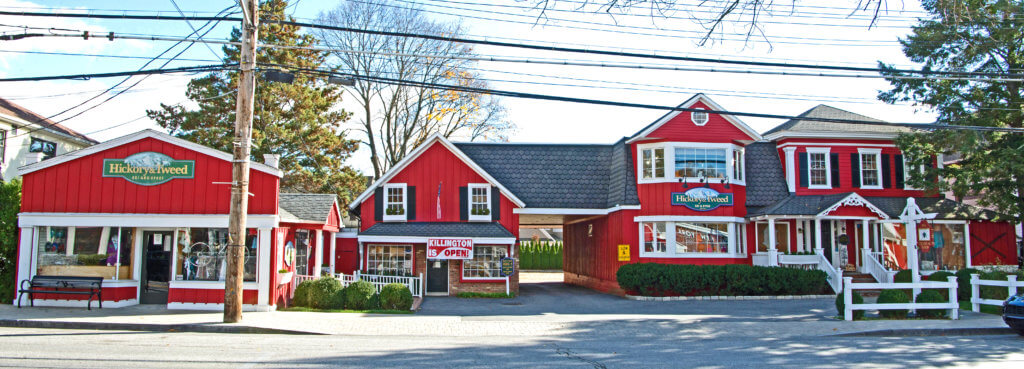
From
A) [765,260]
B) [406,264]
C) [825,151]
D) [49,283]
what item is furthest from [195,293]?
[825,151]

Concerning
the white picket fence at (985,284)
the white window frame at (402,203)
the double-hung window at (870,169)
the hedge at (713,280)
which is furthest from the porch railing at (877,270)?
the white window frame at (402,203)

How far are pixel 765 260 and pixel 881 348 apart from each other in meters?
13.3

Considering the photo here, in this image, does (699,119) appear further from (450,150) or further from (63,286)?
(63,286)

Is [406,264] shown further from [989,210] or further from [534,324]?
[989,210]

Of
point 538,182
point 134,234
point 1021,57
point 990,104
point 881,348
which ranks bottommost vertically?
point 881,348

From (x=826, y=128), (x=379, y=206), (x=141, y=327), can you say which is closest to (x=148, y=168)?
(x=141, y=327)

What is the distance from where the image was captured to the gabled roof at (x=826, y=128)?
26.8 meters

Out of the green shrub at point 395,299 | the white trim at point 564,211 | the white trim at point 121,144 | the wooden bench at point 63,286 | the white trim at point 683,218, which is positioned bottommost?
the green shrub at point 395,299

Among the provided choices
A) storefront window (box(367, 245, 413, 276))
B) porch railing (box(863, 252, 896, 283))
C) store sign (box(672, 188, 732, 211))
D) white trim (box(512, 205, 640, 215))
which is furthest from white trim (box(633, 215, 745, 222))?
storefront window (box(367, 245, 413, 276))

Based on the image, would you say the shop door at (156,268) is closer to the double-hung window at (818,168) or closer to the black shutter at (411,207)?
the black shutter at (411,207)

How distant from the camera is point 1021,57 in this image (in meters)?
23.6

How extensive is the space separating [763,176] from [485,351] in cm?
1917

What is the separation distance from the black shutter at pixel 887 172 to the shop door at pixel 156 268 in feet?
84.5

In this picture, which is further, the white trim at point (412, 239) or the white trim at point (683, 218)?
the white trim at point (683, 218)
